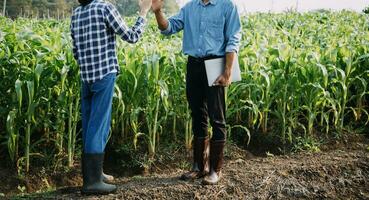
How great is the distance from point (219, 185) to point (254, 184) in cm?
33

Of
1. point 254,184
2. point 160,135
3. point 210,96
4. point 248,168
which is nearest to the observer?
point 210,96

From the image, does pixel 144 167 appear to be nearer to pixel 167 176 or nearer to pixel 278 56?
pixel 167 176

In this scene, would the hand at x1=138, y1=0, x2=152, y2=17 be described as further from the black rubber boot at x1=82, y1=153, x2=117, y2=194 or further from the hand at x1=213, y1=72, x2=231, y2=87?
the black rubber boot at x1=82, y1=153, x2=117, y2=194

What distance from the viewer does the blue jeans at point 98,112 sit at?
326 cm

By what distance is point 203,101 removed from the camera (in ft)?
12.1

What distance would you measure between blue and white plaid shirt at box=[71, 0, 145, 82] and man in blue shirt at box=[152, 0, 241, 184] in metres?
0.43

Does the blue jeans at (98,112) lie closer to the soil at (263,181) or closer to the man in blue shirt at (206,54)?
the soil at (263,181)

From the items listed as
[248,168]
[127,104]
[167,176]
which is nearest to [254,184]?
[248,168]

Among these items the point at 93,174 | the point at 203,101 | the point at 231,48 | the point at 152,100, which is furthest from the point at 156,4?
the point at 93,174

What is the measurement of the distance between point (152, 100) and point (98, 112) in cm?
106

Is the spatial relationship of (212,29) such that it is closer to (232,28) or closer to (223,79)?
(232,28)

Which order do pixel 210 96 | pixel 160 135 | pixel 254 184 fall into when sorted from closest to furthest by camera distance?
pixel 210 96 → pixel 254 184 → pixel 160 135

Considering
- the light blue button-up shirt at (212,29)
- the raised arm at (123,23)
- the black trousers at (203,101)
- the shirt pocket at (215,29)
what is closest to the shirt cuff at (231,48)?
the light blue button-up shirt at (212,29)

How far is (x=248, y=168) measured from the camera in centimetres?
415
